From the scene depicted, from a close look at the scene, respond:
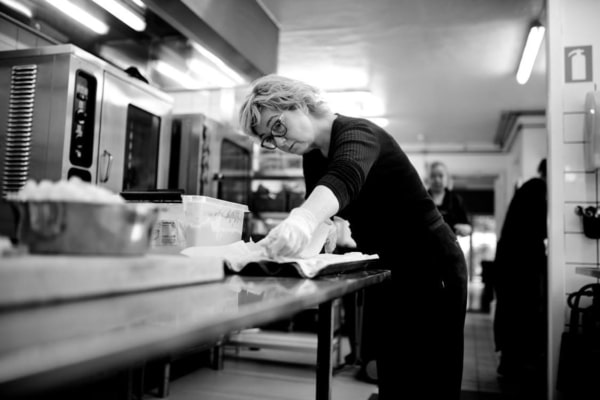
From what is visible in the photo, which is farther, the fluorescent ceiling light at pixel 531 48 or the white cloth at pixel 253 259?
the fluorescent ceiling light at pixel 531 48

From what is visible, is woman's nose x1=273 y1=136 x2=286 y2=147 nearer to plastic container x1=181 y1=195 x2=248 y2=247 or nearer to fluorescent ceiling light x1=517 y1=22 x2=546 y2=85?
plastic container x1=181 y1=195 x2=248 y2=247

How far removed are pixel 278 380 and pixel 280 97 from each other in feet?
7.85

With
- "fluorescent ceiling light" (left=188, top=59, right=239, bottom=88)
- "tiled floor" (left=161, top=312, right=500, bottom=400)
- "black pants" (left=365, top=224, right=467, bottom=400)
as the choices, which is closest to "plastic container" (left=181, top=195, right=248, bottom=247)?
"black pants" (left=365, top=224, right=467, bottom=400)

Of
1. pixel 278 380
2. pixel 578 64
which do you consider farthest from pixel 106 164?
A: pixel 578 64

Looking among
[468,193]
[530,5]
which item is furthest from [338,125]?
[468,193]

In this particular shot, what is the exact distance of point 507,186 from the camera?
30.2 ft

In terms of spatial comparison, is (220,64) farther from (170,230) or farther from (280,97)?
(170,230)

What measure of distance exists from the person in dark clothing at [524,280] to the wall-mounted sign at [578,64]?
724 mm

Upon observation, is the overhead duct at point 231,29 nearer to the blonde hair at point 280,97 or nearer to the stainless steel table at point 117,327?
the blonde hair at point 280,97

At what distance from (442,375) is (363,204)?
538 mm

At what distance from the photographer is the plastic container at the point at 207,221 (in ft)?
4.19

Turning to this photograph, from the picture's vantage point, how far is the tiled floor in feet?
9.91

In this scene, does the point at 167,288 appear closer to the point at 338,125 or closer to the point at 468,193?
the point at 338,125

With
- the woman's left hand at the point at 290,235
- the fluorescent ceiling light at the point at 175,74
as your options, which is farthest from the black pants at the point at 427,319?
the fluorescent ceiling light at the point at 175,74
